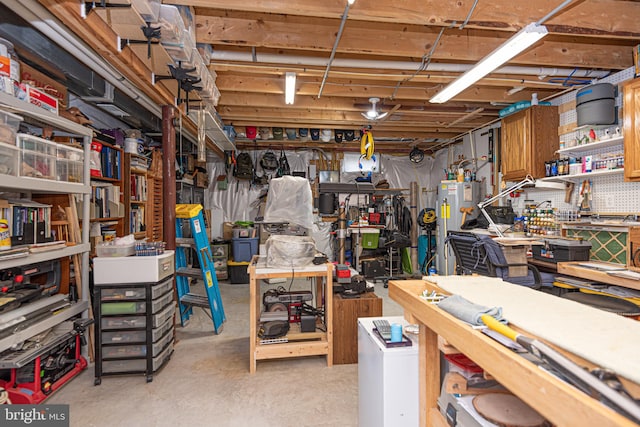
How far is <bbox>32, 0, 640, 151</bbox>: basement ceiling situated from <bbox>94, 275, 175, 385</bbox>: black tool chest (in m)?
1.79

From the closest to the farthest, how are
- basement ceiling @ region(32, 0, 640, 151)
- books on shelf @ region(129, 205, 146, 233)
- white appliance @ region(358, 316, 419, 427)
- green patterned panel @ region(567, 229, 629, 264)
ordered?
white appliance @ region(358, 316, 419, 427), basement ceiling @ region(32, 0, 640, 151), green patterned panel @ region(567, 229, 629, 264), books on shelf @ region(129, 205, 146, 233)

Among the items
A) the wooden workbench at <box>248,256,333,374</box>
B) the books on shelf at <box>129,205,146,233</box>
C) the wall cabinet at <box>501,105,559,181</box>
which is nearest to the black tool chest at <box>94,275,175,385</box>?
the wooden workbench at <box>248,256,333,374</box>

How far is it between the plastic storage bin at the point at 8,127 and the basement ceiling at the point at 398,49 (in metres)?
0.69

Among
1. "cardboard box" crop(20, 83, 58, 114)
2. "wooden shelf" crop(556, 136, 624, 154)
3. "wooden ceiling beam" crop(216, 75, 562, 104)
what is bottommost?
"wooden shelf" crop(556, 136, 624, 154)

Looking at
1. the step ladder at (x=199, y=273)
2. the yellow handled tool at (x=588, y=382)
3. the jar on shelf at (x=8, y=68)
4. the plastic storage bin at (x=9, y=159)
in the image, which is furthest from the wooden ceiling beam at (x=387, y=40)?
the yellow handled tool at (x=588, y=382)

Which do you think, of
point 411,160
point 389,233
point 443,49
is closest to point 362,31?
point 443,49

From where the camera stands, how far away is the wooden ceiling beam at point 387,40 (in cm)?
260

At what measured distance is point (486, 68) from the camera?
2672 millimetres

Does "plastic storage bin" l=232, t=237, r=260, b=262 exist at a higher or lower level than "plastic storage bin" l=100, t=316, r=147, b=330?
higher

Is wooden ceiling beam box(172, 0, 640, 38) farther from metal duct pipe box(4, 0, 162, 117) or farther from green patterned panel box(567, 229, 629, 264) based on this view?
green patterned panel box(567, 229, 629, 264)

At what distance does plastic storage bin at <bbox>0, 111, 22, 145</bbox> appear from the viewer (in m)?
1.95

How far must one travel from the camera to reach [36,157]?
2234 mm

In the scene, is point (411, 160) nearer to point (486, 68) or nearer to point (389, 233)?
point (389, 233)

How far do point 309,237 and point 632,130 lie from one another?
2.94 metres
